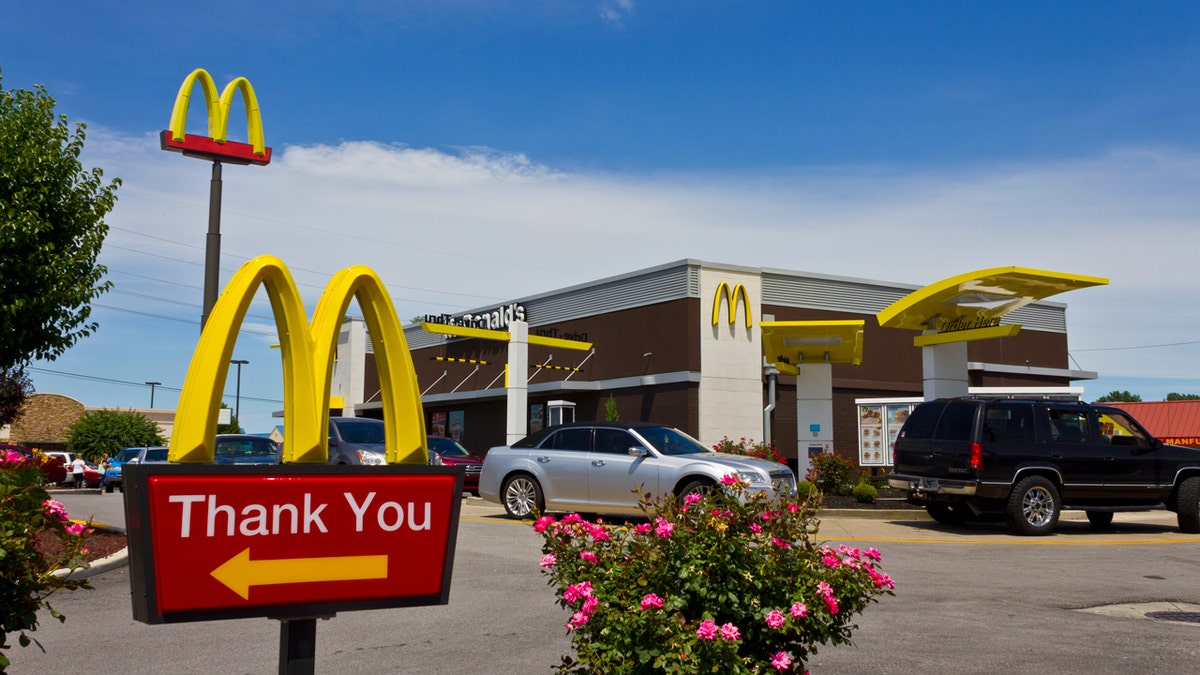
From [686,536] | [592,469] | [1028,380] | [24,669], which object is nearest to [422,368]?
[1028,380]

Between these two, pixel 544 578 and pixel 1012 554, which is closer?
pixel 544 578

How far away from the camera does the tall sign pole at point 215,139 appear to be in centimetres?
1455

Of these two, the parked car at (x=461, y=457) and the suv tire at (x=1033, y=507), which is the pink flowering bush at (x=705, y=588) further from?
A: the parked car at (x=461, y=457)

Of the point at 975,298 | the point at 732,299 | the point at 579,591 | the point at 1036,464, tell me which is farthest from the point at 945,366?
the point at 579,591

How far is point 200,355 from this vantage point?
3596mm

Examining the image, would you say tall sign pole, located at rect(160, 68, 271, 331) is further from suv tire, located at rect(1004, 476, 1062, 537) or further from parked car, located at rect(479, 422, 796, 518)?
suv tire, located at rect(1004, 476, 1062, 537)

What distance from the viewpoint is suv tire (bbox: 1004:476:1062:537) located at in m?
15.1

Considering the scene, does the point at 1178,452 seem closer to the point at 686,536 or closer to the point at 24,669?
the point at 686,536

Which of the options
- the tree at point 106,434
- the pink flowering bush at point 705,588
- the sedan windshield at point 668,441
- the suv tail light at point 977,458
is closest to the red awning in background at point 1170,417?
the suv tail light at point 977,458

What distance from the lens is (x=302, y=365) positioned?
3.82m

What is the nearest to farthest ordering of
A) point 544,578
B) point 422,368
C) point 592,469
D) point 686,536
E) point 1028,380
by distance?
point 686,536 → point 544,578 → point 592,469 → point 1028,380 → point 422,368

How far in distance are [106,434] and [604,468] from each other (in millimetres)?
59553

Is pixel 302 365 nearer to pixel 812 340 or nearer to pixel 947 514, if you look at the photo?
pixel 947 514

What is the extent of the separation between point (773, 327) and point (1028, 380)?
20.1 meters
